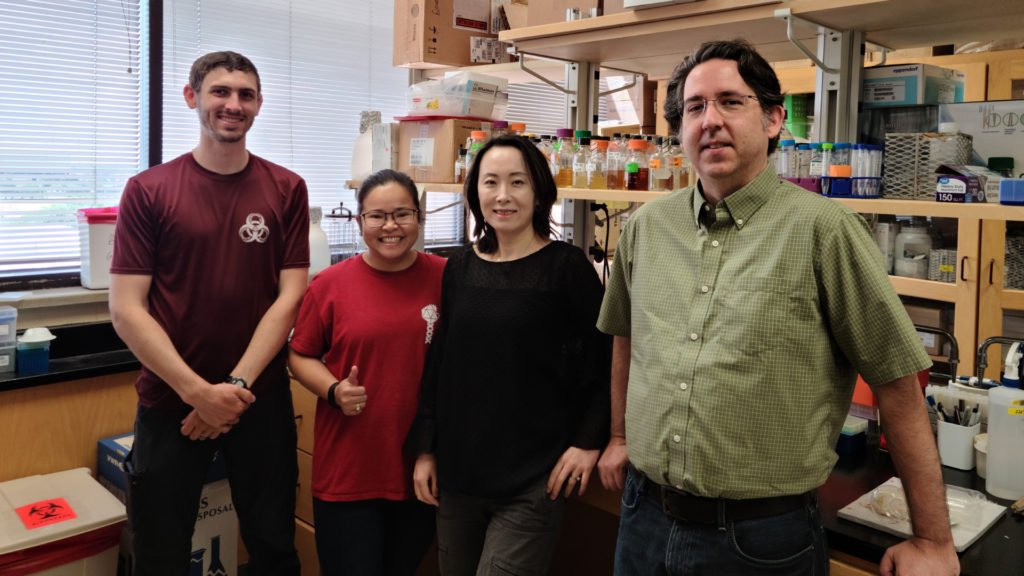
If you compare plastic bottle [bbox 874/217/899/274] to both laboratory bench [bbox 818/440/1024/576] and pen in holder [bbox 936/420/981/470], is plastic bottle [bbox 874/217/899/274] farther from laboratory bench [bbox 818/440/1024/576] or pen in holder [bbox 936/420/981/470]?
laboratory bench [bbox 818/440/1024/576]

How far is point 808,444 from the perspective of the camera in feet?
3.87

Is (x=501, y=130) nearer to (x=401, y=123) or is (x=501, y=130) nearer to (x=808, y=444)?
(x=401, y=123)

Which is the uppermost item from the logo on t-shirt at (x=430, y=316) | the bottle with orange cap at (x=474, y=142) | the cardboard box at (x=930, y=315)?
the bottle with orange cap at (x=474, y=142)

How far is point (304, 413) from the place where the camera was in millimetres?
2605

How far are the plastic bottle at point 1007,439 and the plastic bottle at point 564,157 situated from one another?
1.11m

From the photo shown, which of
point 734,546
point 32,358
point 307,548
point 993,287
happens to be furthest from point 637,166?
point 993,287

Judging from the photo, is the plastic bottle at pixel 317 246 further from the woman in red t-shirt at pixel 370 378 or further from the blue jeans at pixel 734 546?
the blue jeans at pixel 734 546

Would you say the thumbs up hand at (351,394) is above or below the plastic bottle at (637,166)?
below

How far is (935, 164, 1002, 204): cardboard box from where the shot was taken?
1421mm

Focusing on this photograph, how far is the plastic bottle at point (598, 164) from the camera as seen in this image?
2043 mm

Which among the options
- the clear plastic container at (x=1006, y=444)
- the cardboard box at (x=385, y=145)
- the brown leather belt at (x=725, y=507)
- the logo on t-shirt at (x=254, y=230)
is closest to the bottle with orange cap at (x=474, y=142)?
the cardboard box at (x=385, y=145)

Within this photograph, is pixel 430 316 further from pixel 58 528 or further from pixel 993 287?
pixel 993 287

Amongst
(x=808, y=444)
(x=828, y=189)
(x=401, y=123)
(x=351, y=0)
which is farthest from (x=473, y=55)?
(x=808, y=444)

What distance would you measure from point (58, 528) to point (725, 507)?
72.9 inches
